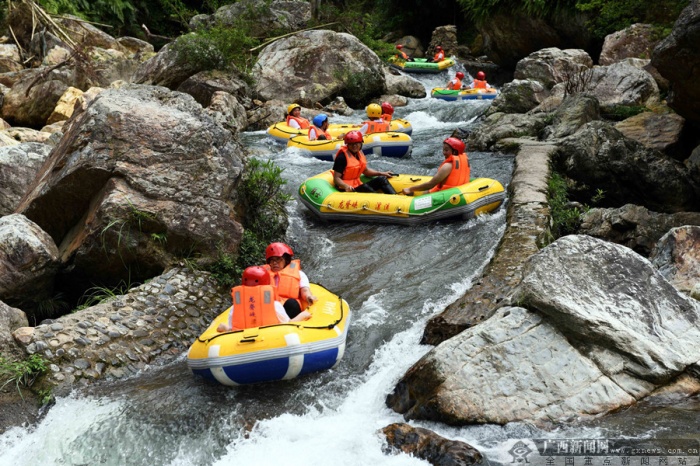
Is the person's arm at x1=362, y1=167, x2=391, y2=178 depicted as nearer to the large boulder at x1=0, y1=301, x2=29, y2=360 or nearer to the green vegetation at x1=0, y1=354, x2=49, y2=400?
the large boulder at x1=0, y1=301, x2=29, y2=360

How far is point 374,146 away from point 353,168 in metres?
2.71

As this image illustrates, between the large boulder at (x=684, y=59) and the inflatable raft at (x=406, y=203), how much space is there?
2.48m

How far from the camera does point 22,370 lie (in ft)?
Answer: 17.2

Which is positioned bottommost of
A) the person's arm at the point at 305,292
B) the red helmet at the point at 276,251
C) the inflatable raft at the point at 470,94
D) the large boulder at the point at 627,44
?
the inflatable raft at the point at 470,94

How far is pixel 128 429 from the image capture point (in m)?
4.96

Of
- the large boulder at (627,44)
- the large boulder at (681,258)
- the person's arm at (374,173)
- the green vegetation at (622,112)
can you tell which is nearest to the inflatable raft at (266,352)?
the large boulder at (681,258)

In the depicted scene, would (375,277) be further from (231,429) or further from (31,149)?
(31,149)

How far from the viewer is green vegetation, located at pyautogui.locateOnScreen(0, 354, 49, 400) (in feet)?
16.9

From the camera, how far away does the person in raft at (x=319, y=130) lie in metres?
12.8

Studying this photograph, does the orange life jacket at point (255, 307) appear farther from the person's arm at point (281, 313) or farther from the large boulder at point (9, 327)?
the large boulder at point (9, 327)

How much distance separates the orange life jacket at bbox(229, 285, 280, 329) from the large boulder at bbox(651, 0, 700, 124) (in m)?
5.34

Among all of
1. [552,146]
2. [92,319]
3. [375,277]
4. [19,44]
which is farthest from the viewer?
[19,44]

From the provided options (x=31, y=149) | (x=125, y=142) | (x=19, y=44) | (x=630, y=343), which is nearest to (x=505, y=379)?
(x=630, y=343)

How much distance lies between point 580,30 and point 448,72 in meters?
6.13
